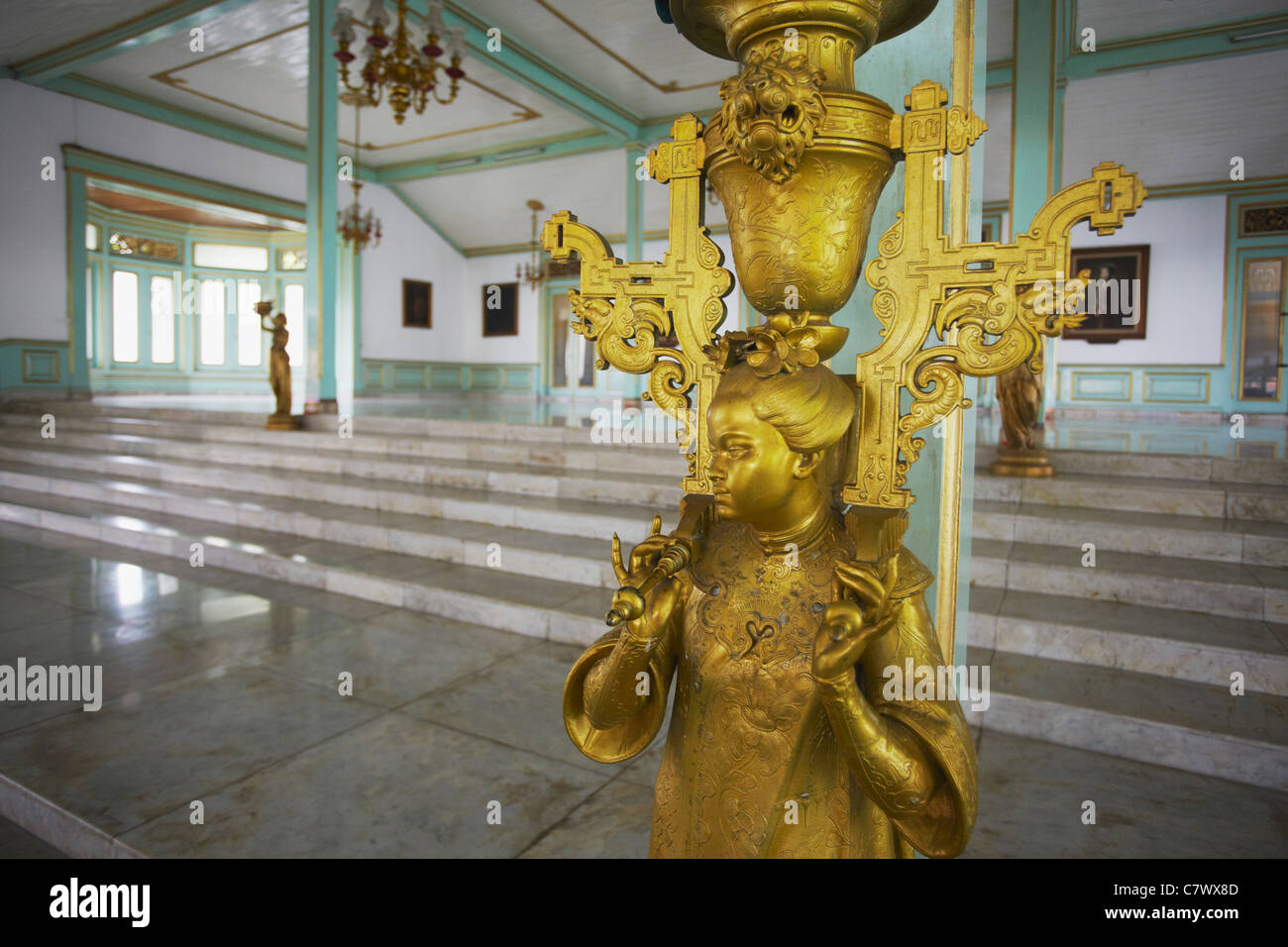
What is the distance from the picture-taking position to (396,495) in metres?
5.04

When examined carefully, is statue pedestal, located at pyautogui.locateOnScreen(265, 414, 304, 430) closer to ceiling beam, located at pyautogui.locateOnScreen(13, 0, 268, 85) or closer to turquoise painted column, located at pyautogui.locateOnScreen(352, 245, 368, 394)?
ceiling beam, located at pyautogui.locateOnScreen(13, 0, 268, 85)

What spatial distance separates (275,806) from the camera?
184 centimetres

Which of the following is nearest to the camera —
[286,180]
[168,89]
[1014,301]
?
[1014,301]

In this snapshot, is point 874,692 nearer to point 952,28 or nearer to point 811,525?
point 811,525

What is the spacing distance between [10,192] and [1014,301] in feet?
44.7

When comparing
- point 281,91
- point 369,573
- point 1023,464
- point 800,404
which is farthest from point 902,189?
point 281,91

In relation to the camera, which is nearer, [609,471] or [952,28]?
[952,28]

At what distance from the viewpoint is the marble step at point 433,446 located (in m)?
5.32

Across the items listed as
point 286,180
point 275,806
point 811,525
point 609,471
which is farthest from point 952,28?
point 286,180

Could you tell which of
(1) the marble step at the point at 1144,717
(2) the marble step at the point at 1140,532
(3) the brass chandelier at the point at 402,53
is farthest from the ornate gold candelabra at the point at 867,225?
(3) the brass chandelier at the point at 402,53

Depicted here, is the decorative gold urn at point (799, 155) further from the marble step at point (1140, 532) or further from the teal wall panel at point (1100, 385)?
the teal wall panel at point (1100, 385)

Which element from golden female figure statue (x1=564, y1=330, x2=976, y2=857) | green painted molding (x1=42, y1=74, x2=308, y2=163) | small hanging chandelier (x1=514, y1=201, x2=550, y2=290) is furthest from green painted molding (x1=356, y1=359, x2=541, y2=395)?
golden female figure statue (x1=564, y1=330, x2=976, y2=857)

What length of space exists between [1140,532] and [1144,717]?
56.0 inches

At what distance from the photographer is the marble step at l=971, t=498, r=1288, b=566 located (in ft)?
10.0
